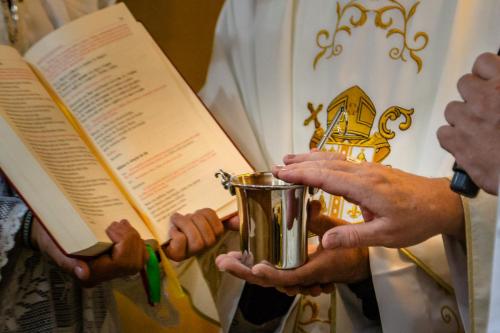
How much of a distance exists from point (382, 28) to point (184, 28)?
1.03m

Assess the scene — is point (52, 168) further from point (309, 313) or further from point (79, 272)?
point (309, 313)

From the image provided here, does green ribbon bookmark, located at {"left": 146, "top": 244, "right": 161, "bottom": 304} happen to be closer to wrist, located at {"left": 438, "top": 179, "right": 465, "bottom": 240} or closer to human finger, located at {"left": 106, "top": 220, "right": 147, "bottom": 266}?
human finger, located at {"left": 106, "top": 220, "right": 147, "bottom": 266}

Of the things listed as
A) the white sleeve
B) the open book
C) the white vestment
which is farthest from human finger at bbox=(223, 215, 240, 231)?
the white vestment

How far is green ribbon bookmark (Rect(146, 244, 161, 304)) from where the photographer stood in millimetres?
1162

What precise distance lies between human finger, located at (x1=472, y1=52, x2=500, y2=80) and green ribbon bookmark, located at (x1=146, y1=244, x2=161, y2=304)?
63cm

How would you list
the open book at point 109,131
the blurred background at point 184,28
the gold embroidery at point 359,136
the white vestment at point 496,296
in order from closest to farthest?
the white vestment at point 496,296 → the open book at point 109,131 → the gold embroidery at point 359,136 → the blurred background at point 184,28

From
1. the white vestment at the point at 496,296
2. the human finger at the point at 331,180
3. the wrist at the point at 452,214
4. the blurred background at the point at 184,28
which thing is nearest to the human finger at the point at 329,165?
the human finger at the point at 331,180

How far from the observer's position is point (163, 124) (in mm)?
1330

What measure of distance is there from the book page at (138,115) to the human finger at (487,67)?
0.54m

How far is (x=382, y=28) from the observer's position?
1.40m

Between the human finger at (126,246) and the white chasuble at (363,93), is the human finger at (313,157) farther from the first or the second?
the human finger at (126,246)

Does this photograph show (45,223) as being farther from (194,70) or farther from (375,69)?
(194,70)

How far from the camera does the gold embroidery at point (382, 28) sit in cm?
136

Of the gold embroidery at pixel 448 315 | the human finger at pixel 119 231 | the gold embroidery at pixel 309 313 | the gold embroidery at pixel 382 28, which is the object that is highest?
the gold embroidery at pixel 382 28
